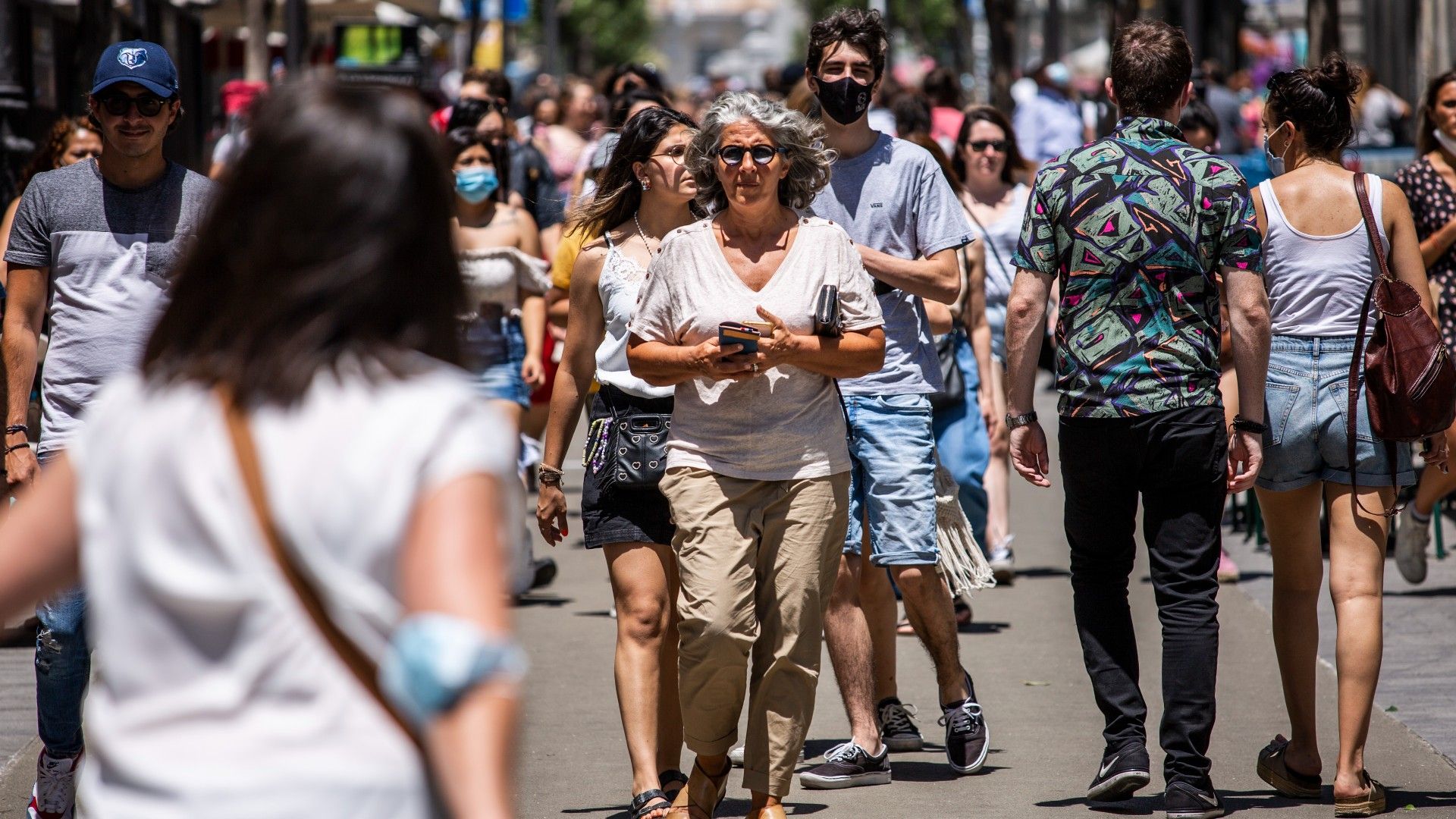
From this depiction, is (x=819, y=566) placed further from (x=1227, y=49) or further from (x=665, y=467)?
(x=1227, y=49)

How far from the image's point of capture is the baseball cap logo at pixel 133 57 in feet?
16.6

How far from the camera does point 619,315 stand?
546 cm

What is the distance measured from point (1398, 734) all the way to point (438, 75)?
3315cm

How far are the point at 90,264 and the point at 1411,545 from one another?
5.78 metres

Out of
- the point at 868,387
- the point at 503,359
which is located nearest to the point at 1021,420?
the point at 868,387

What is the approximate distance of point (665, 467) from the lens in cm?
517

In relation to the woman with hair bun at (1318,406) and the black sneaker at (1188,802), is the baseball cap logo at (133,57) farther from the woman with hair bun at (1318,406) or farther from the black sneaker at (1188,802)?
the black sneaker at (1188,802)

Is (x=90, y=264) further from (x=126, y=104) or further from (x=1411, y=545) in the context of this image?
(x=1411, y=545)

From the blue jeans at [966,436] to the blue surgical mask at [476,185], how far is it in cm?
213

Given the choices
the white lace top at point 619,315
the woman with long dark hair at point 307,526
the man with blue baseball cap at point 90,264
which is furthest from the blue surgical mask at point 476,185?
the woman with long dark hair at point 307,526

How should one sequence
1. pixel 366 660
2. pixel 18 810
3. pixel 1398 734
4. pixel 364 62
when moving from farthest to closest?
pixel 364 62 → pixel 1398 734 → pixel 18 810 → pixel 366 660

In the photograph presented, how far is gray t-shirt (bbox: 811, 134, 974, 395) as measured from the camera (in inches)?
232

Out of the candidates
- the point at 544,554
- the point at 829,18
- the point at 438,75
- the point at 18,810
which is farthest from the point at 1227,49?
the point at 18,810

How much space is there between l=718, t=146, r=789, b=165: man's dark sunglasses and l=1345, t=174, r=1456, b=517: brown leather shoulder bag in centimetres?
162
